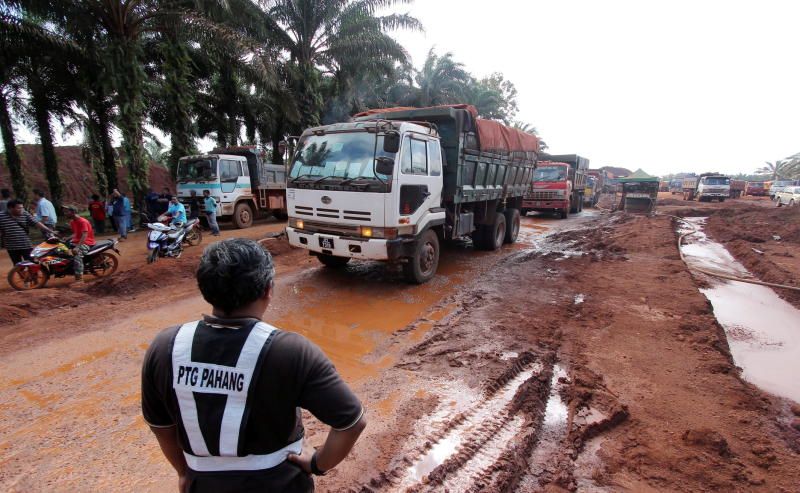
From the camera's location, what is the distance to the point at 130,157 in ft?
37.0

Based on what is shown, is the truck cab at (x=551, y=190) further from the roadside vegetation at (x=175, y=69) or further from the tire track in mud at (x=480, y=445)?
the tire track in mud at (x=480, y=445)

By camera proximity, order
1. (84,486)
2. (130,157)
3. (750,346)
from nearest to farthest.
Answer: (84,486), (750,346), (130,157)

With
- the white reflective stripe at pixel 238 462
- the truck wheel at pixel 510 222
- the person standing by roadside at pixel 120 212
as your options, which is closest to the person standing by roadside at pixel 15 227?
the person standing by roadside at pixel 120 212

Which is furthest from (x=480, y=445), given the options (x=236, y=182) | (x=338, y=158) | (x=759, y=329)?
(x=236, y=182)

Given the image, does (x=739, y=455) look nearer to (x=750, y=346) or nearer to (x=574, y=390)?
(x=574, y=390)

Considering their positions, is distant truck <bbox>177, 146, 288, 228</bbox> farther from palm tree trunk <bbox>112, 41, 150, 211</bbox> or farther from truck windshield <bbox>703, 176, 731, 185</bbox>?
→ truck windshield <bbox>703, 176, 731, 185</bbox>

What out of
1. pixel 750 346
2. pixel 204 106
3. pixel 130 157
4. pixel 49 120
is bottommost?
pixel 750 346

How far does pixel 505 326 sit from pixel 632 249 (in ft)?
21.0

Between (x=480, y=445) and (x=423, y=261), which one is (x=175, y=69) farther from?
(x=480, y=445)

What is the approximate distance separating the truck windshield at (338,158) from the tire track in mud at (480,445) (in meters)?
3.11

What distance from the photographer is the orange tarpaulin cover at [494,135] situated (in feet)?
22.7

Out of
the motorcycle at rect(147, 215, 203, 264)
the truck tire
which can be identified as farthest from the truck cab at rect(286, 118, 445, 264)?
the motorcycle at rect(147, 215, 203, 264)

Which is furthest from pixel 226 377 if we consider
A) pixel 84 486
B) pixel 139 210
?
pixel 139 210

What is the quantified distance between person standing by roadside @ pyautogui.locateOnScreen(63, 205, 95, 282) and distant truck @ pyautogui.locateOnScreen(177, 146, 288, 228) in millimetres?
5120
